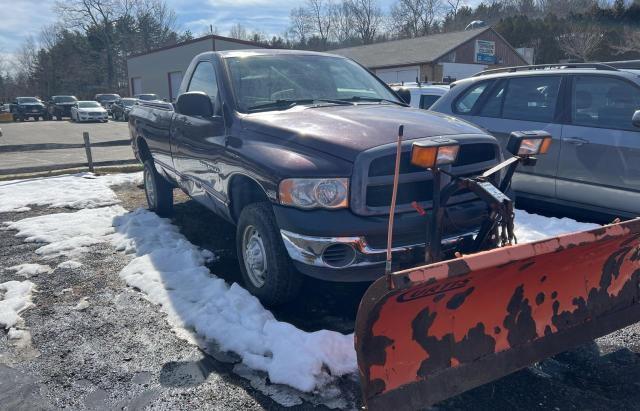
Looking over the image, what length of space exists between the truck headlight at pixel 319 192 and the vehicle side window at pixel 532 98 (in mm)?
3688

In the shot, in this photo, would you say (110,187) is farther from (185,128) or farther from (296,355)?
(296,355)

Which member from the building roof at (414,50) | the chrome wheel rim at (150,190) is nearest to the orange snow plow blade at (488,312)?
the chrome wheel rim at (150,190)

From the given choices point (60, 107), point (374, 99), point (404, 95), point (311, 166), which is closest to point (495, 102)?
point (404, 95)

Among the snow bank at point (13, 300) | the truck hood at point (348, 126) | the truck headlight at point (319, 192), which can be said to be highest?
the truck hood at point (348, 126)

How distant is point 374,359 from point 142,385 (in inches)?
59.1

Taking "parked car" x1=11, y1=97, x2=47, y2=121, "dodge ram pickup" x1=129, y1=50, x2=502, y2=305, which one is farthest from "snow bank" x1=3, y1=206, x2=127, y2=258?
"parked car" x1=11, y1=97, x2=47, y2=121

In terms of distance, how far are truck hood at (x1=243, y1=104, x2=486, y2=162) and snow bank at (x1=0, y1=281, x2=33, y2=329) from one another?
234 cm

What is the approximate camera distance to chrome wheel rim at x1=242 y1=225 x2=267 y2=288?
12.6ft

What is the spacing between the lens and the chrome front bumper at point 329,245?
10.4ft

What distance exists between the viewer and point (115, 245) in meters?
5.66

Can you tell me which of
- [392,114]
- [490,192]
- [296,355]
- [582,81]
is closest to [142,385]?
[296,355]

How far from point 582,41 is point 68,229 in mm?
41002

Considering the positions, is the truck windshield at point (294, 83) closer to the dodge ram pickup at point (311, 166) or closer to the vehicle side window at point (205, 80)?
the dodge ram pickup at point (311, 166)

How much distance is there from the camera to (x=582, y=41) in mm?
38000
